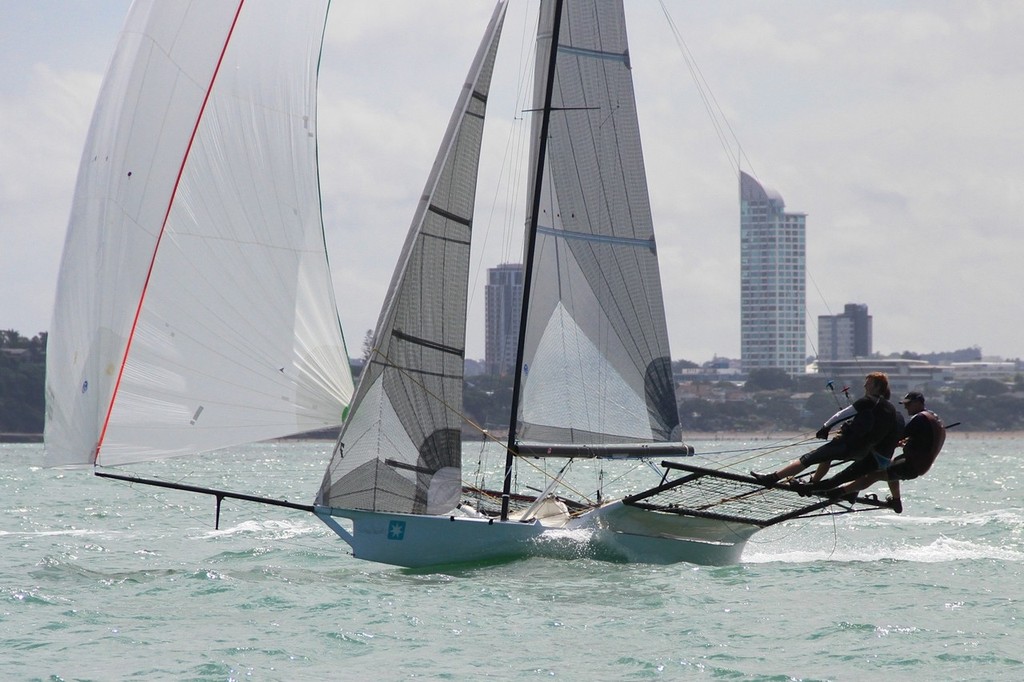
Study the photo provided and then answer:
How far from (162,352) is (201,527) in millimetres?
9172

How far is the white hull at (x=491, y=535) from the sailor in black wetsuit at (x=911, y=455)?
165 centimetres

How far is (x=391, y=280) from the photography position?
48.3 ft

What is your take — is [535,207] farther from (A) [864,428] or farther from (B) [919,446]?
(B) [919,446]

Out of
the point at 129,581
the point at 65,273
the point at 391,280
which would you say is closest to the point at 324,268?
the point at 391,280

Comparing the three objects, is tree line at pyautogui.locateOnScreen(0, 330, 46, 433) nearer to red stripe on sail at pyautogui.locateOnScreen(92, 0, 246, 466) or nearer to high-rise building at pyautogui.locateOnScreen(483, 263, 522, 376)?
high-rise building at pyautogui.locateOnScreen(483, 263, 522, 376)

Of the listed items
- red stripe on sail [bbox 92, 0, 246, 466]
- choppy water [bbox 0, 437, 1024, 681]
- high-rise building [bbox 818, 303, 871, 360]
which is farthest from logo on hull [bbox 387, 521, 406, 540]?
high-rise building [bbox 818, 303, 871, 360]

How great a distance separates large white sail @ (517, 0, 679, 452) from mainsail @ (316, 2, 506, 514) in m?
1.11

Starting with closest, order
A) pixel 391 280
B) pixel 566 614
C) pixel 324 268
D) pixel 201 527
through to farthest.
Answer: pixel 566 614
pixel 324 268
pixel 391 280
pixel 201 527

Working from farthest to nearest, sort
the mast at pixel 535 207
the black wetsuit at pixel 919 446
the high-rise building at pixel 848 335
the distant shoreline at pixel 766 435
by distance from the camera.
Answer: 1. the high-rise building at pixel 848 335
2. the distant shoreline at pixel 766 435
3. the mast at pixel 535 207
4. the black wetsuit at pixel 919 446

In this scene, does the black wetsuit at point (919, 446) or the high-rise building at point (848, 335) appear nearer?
the black wetsuit at point (919, 446)

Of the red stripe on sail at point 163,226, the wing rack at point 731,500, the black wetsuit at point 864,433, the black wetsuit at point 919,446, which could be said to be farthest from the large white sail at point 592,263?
the red stripe on sail at point 163,226

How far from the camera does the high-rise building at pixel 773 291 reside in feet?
273

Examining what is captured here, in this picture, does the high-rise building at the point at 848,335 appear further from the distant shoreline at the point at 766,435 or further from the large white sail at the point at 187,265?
the large white sail at the point at 187,265

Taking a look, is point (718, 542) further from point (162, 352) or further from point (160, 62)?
point (160, 62)
